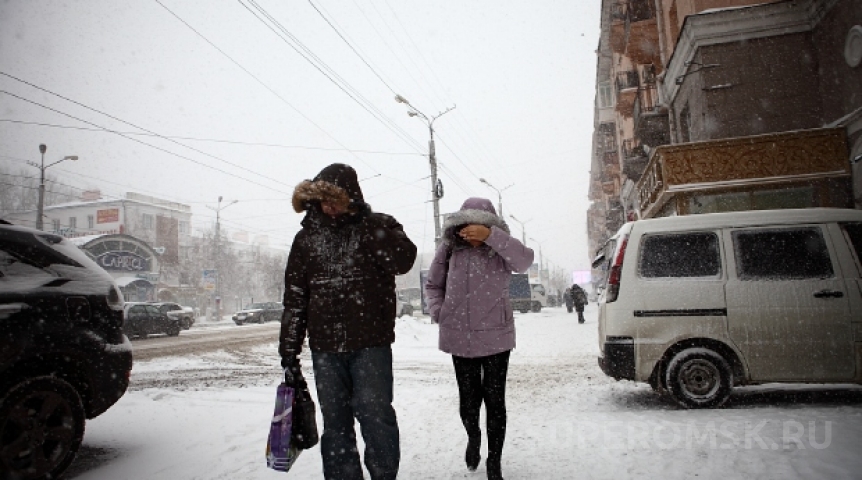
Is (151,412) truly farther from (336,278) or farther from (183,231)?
(183,231)

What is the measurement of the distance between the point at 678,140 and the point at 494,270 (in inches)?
602

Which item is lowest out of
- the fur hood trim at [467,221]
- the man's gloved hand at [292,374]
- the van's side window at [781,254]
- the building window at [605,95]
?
the man's gloved hand at [292,374]

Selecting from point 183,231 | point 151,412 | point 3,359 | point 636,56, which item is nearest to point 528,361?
point 151,412

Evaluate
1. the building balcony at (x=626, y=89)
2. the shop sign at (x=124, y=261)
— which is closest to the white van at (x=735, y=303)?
the building balcony at (x=626, y=89)

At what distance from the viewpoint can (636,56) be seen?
67.3ft

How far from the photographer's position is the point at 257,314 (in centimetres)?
3173

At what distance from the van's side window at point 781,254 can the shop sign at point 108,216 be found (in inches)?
2163

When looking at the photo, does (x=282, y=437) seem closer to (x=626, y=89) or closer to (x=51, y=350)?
(x=51, y=350)

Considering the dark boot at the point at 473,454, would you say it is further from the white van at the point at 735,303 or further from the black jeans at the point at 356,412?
the white van at the point at 735,303

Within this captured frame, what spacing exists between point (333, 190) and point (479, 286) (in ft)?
3.82

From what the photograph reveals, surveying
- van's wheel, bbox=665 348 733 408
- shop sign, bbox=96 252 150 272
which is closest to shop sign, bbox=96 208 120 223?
shop sign, bbox=96 252 150 272

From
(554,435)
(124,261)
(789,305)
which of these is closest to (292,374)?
(554,435)

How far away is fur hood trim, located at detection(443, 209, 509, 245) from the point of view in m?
3.09

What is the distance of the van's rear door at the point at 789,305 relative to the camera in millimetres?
4281
